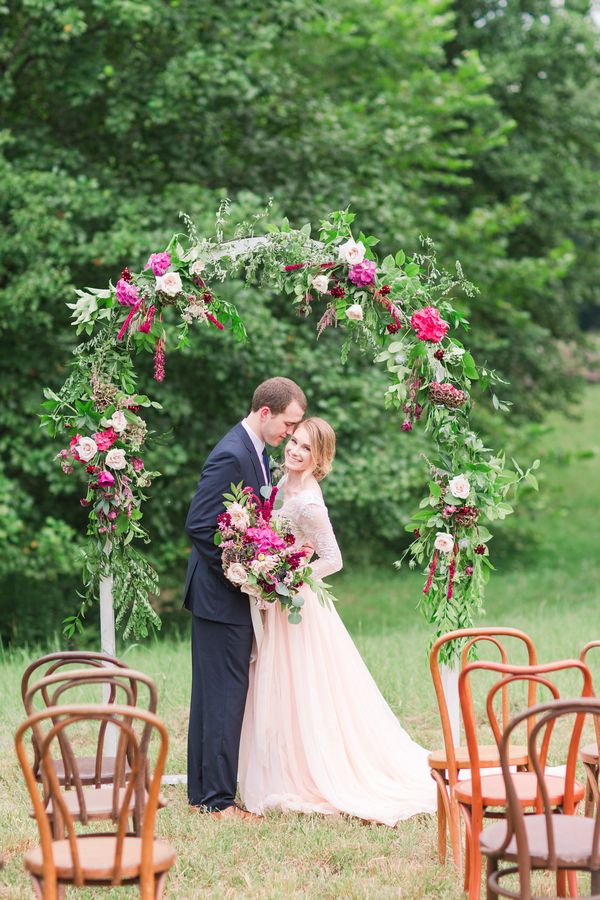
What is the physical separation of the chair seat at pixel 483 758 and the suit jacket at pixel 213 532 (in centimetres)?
127

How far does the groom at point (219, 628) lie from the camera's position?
5.55 meters

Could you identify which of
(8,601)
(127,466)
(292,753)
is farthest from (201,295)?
(8,601)

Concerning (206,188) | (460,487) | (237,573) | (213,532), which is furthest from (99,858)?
(206,188)

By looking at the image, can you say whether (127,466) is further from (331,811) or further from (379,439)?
(379,439)

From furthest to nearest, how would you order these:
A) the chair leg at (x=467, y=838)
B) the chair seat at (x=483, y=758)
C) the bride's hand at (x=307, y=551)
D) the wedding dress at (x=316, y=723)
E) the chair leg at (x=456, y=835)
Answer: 1. the wedding dress at (x=316, y=723)
2. the bride's hand at (x=307, y=551)
3. the chair seat at (x=483, y=758)
4. the chair leg at (x=456, y=835)
5. the chair leg at (x=467, y=838)

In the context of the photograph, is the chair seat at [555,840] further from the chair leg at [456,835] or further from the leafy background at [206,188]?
the leafy background at [206,188]

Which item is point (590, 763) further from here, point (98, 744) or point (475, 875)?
point (98, 744)

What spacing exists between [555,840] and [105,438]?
3.31 meters

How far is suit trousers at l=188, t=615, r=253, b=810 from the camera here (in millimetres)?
5535

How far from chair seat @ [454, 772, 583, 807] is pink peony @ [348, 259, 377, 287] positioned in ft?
8.59

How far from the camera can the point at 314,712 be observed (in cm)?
571

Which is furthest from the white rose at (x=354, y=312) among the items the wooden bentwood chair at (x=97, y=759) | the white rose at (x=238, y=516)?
the wooden bentwood chair at (x=97, y=759)

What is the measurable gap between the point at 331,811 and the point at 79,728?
2353 mm

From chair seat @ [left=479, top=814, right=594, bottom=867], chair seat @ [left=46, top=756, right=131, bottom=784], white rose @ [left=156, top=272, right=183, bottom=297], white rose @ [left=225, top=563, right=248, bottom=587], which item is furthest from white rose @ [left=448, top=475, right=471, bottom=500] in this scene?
chair seat @ [left=46, top=756, right=131, bottom=784]
